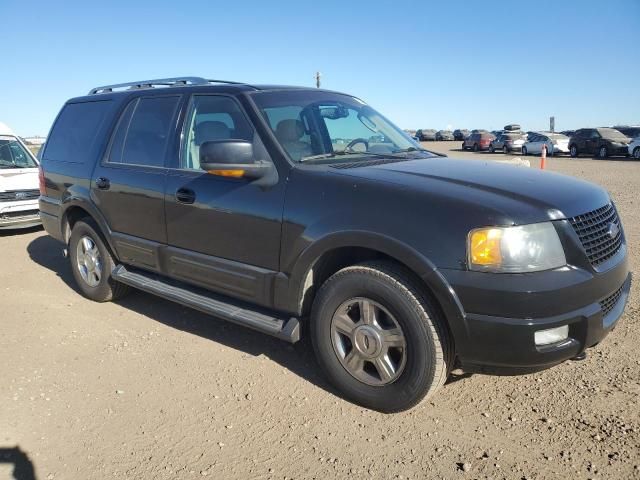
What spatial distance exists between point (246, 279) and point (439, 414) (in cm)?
149

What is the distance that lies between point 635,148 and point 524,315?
27.3 m

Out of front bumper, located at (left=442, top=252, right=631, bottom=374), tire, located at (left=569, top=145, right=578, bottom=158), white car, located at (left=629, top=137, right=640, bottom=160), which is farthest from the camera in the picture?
tire, located at (left=569, top=145, right=578, bottom=158)

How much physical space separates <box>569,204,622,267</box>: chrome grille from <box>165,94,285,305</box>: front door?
1716 millimetres

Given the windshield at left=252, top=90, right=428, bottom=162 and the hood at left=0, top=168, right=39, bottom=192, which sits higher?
the windshield at left=252, top=90, right=428, bottom=162

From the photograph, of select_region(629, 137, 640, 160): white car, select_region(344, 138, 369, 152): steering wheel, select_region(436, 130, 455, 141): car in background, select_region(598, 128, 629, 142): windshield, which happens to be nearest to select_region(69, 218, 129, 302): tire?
select_region(344, 138, 369, 152): steering wheel

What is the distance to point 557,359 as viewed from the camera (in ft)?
8.60

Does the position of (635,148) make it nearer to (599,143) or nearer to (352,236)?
(599,143)

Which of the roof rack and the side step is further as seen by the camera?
the roof rack

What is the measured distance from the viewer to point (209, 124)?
3871 mm

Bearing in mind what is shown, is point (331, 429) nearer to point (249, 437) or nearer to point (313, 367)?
point (249, 437)

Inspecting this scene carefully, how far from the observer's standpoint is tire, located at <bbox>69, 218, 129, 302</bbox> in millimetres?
4820

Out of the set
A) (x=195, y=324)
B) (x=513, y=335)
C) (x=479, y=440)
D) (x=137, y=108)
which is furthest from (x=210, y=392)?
(x=137, y=108)

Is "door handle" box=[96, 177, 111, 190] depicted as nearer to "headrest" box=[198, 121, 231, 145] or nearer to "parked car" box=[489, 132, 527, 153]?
"headrest" box=[198, 121, 231, 145]

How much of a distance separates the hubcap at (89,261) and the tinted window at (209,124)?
1.68 metres
